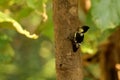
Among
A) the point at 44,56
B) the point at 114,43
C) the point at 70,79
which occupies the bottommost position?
the point at 70,79

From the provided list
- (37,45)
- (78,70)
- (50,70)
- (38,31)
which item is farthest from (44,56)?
(78,70)

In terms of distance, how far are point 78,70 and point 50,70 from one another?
115cm

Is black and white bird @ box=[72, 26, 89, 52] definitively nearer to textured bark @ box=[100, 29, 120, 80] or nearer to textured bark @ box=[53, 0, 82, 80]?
textured bark @ box=[53, 0, 82, 80]

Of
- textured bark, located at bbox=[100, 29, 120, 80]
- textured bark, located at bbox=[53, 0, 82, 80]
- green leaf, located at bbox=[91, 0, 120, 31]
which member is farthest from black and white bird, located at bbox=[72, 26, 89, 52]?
textured bark, located at bbox=[100, 29, 120, 80]

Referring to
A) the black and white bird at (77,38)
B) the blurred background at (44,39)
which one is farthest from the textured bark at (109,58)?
the black and white bird at (77,38)

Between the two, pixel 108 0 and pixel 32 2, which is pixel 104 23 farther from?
pixel 32 2

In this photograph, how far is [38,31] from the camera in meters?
0.91

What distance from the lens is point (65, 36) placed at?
0.55 m

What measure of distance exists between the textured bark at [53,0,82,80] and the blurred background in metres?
0.12

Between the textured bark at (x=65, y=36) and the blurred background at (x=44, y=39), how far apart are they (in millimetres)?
115

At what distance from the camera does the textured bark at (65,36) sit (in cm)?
55

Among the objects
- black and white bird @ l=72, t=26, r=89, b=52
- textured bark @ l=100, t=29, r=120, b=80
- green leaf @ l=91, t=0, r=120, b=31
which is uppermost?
textured bark @ l=100, t=29, r=120, b=80

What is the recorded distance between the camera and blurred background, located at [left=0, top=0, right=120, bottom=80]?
0.68 meters

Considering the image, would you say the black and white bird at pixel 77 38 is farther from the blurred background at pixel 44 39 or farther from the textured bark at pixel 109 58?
the textured bark at pixel 109 58
